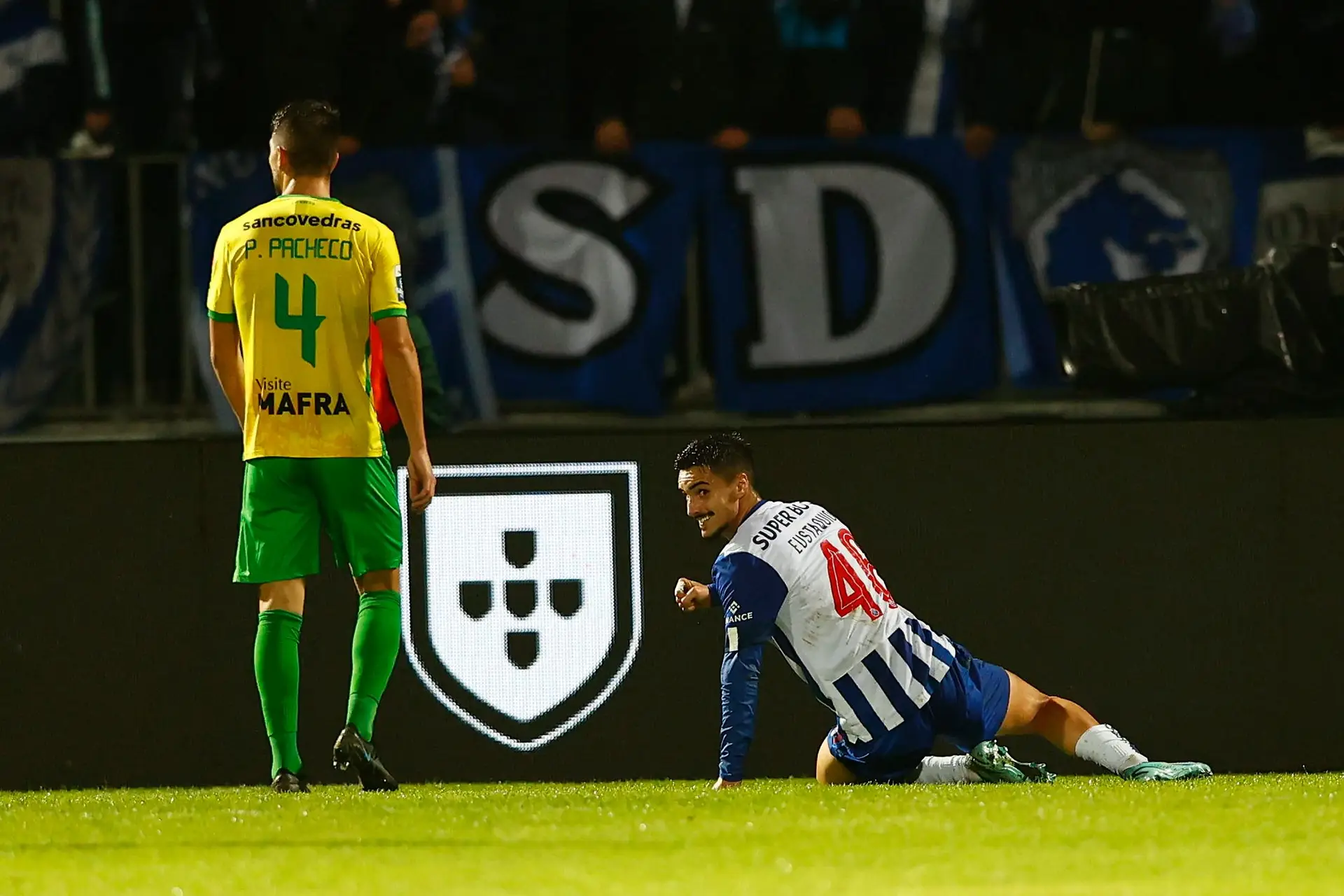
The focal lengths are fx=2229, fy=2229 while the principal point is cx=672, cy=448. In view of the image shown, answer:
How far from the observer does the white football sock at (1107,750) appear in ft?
22.2

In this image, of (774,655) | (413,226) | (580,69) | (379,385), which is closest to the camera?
(379,385)

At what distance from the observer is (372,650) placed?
21.0 ft

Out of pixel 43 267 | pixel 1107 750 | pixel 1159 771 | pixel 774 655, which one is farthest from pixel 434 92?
pixel 1159 771

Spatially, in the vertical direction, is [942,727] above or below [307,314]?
below

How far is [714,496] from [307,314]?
1351 millimetres

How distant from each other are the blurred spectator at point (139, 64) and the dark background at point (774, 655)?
5.35ft

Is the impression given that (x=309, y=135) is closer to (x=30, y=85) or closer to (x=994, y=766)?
(x=994, y=766)

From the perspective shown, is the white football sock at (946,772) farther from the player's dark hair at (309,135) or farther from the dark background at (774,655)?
the player's dark hair at (309,135)

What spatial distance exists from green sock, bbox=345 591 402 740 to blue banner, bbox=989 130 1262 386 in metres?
3.19

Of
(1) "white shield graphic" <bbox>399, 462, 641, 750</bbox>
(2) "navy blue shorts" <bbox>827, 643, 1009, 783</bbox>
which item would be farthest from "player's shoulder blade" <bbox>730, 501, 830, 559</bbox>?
(1) "white shield graphic" <bbox>399, 462, 641, 750</bbox>

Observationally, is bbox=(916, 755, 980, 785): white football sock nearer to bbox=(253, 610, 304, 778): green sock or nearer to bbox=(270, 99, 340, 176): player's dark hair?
bbox=(253, 610, 304, 778): green sock

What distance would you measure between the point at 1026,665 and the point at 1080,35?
282cm

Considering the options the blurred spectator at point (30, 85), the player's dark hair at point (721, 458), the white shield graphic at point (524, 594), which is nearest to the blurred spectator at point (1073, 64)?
the white shield graphic at point (524, 594)

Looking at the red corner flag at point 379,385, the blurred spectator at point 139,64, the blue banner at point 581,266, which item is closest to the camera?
the red corner flag at point 379,385
